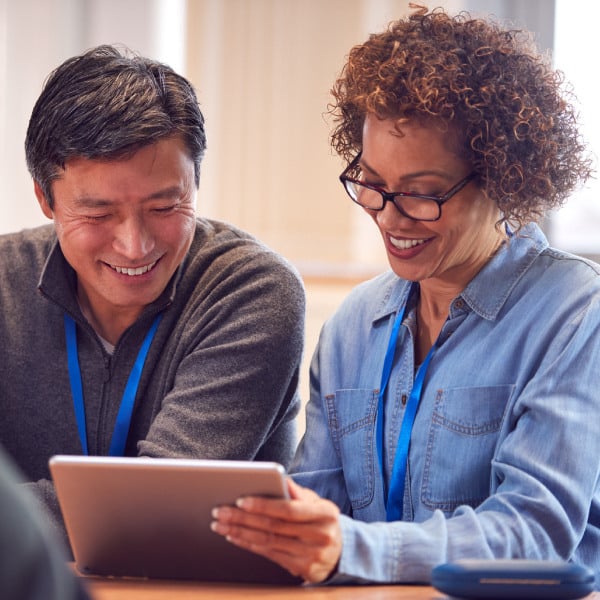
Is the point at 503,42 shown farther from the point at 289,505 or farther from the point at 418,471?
the point at 289,505

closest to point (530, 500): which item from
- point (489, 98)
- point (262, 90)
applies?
point (489, 98)

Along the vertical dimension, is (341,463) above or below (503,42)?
below

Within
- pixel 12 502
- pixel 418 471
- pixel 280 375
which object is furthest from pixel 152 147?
pixel 12 502

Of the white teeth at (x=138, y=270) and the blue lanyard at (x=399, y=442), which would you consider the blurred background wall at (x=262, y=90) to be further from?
the blue lanyard at (x=399, y=442)

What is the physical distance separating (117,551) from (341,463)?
63 cm

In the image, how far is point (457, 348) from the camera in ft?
6.06

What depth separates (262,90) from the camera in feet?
12.3

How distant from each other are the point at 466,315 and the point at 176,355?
0.62 meters

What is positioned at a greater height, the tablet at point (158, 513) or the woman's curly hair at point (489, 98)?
the woman's curly hair at point (489, 98)

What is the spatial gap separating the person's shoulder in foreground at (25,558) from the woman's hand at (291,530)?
2.60 feet

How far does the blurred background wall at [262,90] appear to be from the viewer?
360 cm

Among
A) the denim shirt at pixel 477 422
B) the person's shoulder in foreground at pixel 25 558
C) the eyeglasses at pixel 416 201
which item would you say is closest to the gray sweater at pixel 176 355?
the denim shirt at pixel 477 422

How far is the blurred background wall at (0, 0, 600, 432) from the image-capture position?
11.8 feet

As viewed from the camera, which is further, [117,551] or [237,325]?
[237,325]
